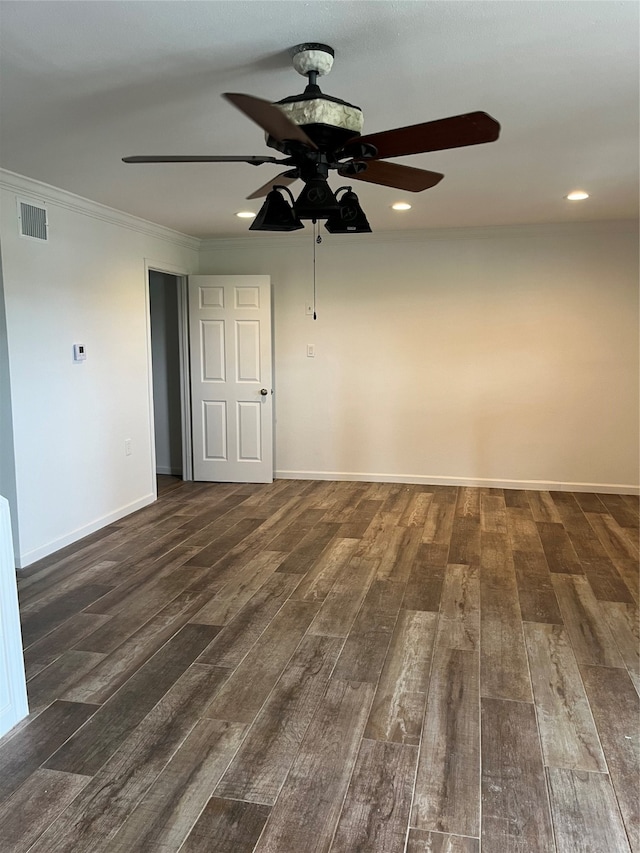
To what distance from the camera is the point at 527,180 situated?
3.98 meters

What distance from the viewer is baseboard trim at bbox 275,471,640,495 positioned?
5.74 metres

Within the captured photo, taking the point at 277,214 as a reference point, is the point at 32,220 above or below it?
above

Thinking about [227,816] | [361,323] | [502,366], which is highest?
[361,323]

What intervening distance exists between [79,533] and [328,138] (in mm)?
3473

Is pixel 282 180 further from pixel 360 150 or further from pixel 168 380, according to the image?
pixel 168 380

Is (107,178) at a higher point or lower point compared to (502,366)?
higher

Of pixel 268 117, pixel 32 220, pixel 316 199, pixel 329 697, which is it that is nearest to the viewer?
pixel 268 117

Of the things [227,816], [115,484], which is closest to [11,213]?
[115,484]

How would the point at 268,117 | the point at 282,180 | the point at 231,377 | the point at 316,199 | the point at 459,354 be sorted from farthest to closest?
1. the point at 231,377
2. the point at 459,354
3. the point at 282,180
4. the point at 316,199
5. the point at 268,117

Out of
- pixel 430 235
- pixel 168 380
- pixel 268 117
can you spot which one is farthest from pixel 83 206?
pixel 268 117

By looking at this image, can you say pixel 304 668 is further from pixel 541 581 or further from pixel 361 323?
pixel 361 323

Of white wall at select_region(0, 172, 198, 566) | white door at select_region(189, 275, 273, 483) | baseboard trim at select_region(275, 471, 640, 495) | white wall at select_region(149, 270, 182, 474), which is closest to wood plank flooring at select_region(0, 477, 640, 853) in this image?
white wall at select_region(0, 172, 198, 566)

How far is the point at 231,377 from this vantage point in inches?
244

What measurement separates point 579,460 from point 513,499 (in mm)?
792
